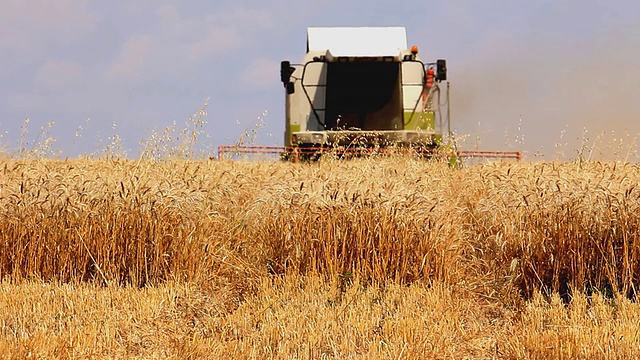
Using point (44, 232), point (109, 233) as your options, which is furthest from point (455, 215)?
point (44, 232)

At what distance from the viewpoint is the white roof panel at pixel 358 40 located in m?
11.9

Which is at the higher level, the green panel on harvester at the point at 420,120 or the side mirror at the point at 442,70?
the side mirror at the point at 442,70

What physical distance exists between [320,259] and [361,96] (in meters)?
7.38

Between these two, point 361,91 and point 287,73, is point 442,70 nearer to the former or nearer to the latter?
point 361,91

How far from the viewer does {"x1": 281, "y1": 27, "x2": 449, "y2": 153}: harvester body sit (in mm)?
11812

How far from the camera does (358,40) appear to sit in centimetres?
1216

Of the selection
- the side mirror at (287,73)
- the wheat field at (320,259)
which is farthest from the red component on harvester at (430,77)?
the wheat field at (320,259)

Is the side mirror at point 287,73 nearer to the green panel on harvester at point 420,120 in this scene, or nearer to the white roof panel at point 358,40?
the white roof panel at point 358,40

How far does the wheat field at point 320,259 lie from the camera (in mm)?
4383

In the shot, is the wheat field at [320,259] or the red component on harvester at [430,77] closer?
the wheat field at [320,259]

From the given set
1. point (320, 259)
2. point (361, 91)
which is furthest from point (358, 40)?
point (320, 259)

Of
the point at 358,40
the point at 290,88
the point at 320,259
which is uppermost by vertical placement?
the point at 358,40

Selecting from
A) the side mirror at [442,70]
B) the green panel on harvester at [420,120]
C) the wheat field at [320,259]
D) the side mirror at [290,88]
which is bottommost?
the wheat field at [320,259]

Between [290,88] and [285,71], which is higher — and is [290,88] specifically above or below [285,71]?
below
